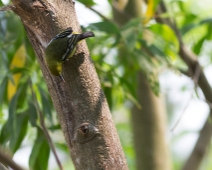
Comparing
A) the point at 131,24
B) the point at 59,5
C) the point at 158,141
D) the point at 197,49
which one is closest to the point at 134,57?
the point at 131,24

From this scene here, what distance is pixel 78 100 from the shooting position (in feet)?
2.29

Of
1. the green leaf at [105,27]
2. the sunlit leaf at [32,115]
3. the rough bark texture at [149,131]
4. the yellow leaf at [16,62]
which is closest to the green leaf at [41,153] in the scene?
the sunlit leaf at [32,115]

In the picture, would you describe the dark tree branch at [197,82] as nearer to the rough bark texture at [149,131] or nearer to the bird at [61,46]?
the rough bark texture at [149,131]

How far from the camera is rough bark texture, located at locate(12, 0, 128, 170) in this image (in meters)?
0.69

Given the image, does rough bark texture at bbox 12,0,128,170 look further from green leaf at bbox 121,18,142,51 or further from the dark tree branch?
the dark tree branch

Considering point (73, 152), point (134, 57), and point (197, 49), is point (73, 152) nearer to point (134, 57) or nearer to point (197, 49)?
point (134, 57)

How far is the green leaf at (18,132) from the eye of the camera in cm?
115

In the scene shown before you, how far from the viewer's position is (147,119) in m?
1.55

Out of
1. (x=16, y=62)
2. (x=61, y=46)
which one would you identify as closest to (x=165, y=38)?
(x=16, y=62)

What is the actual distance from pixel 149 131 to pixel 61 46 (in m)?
0.87

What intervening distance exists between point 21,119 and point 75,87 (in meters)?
0.54

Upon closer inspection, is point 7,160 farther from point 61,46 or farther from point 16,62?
point 16,62

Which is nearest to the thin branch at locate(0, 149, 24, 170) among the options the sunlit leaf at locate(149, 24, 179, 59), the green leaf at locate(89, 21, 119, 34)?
the green leaf at locate(89, 21, 119, 34)

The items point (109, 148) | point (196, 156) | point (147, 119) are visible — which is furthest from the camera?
point (147, 119)
